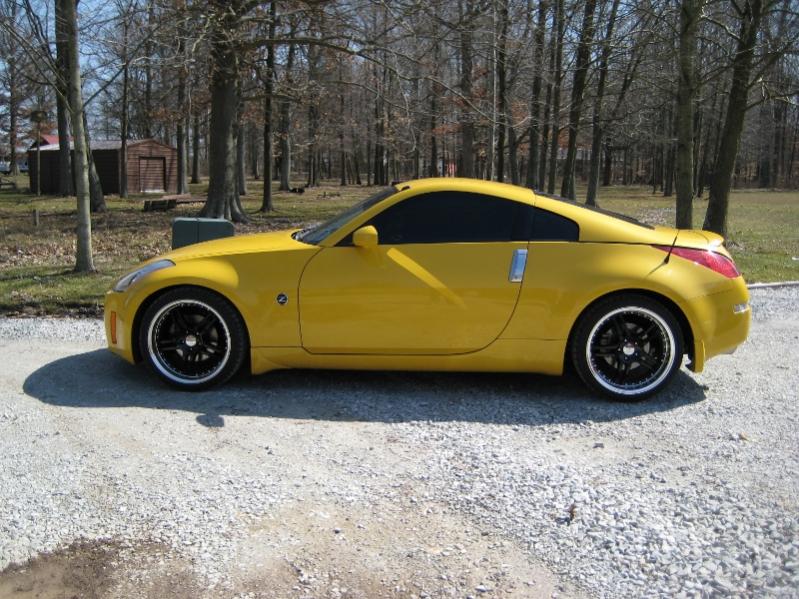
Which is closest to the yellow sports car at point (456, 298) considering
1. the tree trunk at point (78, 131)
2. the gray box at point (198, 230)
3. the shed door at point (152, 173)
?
the gray box at point (198, 230)

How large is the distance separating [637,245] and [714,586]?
2.52m

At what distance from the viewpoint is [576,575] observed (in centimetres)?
281

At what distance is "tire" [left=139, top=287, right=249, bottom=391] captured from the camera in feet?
15.7

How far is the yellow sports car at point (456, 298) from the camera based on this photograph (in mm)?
4637

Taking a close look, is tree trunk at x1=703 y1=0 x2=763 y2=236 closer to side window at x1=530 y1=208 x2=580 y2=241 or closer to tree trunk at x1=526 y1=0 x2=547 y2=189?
tree trunk at x1=526 y1=0 x2=547 y2=189

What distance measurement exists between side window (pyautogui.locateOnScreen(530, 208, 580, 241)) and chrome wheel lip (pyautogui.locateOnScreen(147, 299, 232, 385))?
7.24 feet

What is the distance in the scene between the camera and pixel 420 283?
15.2ft

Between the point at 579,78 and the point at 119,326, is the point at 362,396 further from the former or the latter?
the point at 579,78

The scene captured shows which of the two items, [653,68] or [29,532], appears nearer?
[29,532]

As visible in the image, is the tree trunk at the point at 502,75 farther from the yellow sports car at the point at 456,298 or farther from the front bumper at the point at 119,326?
the front bumper at the point at 119,326

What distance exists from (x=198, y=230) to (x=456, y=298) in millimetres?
3271

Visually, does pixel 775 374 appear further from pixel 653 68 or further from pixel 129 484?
pixel 653 68

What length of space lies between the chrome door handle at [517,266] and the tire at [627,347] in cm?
52

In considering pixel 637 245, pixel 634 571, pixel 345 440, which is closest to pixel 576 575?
pixel 634 571
